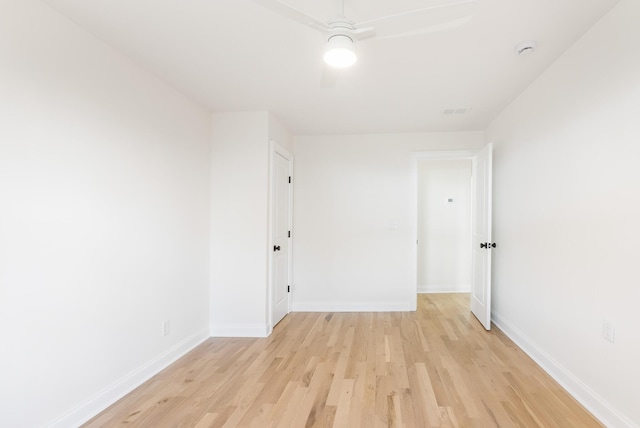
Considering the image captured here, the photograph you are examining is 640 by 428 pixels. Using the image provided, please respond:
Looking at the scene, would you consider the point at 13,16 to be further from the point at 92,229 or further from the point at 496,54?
the point at 496,54

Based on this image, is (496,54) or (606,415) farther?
(496,54)

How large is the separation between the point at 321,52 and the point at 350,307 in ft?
10.8

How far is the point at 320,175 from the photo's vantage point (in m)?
4.62

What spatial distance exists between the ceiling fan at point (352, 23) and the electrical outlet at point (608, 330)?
1951 mm

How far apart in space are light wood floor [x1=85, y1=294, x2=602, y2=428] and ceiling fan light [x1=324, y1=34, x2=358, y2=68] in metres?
2.08

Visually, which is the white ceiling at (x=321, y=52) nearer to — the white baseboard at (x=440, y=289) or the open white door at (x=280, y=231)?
the open white door at (x=280, y=231)

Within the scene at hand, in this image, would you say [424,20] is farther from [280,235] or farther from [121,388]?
[121,388]

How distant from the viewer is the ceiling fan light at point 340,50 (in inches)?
64.3

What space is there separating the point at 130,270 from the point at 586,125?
3.31m

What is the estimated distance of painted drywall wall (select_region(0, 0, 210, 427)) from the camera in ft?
5.43

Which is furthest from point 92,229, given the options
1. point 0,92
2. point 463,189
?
point 463,189

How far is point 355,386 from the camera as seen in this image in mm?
2441

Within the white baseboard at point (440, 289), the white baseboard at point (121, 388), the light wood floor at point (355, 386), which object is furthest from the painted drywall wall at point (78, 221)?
the white baseboard at point (440, 289)

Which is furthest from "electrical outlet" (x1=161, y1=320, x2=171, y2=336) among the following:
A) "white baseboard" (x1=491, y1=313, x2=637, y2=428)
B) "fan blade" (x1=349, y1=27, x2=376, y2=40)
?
"white baseboard" (x1=491, y1=313, x2=637, y2=428)
